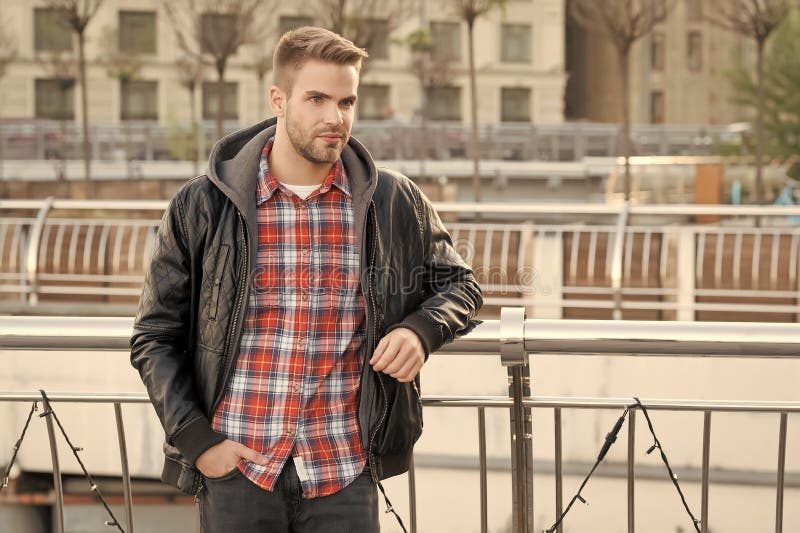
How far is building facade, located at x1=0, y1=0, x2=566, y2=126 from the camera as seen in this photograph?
3494 centimetres

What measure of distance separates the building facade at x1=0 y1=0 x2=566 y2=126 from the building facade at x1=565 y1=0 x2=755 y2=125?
2.28m

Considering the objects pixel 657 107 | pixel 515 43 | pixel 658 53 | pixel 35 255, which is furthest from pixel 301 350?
pixel 658 53

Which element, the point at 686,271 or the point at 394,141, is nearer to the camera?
the point at 686,271

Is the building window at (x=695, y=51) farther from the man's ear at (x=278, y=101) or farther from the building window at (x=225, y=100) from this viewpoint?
the man's ear at (x=278, y=101)

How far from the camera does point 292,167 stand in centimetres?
258

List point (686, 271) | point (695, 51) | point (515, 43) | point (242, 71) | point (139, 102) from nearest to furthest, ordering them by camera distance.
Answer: point (686, 271) → point (242, 71) → point (139, 102) → point (515, 43) → point (695, 51)

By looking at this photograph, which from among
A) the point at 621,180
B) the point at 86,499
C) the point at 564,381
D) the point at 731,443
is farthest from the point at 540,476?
the point at 621,180

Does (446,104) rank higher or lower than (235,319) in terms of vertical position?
higher

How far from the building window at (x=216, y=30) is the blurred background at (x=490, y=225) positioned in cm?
8

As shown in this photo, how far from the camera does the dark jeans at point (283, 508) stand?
2.50 m

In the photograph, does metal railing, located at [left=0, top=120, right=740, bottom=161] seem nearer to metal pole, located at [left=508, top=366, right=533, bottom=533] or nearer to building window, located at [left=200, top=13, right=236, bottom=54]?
building window, located at [left=200, top=13, right=236, bottom=54]

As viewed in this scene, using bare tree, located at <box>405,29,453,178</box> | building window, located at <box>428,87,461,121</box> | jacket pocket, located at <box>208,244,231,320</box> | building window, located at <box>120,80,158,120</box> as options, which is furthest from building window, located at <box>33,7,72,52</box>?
jacket pocket, located at <box>208,244,231,320</box>

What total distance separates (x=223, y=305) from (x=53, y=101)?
37.8 m

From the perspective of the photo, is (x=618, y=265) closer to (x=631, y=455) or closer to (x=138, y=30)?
(x=631, y=455)
